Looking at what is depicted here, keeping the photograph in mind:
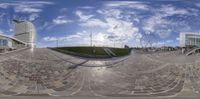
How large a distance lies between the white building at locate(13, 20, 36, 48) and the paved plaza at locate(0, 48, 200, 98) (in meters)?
0.58

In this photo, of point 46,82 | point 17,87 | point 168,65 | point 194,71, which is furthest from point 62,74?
point 194,71

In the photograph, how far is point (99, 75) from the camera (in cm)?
1425

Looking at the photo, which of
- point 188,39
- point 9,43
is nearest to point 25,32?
point 9,43

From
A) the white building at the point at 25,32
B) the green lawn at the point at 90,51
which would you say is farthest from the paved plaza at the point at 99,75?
the white building at the point at 25,32

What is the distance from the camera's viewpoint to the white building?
1280 cm

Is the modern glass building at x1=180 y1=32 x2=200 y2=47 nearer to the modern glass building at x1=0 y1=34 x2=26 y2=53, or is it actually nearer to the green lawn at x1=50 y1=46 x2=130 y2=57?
the green lawn at x1=50 y1=46 x2=130 y2=57

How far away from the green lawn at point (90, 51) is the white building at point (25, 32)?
981mm

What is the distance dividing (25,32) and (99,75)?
3.33 m

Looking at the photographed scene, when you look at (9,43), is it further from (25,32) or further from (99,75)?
(99,75)

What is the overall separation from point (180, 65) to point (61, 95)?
4.93 metres

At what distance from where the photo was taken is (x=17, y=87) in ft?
44.8

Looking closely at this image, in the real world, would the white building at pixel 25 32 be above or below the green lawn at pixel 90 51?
above

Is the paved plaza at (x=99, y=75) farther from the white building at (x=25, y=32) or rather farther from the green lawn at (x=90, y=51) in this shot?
the white building at (x=25, y=32)

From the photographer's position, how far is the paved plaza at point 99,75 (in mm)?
13672
